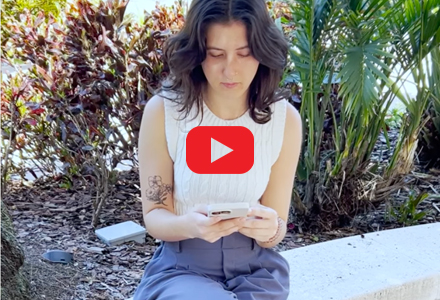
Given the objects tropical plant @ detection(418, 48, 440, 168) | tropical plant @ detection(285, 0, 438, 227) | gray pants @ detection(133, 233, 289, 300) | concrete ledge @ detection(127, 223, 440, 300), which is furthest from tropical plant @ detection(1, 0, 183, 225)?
tropical plant @ detection(418, 48, 440, 168)

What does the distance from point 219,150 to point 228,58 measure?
0.31m

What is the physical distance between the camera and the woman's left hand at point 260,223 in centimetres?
152

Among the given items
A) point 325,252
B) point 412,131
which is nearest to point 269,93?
point 325,252

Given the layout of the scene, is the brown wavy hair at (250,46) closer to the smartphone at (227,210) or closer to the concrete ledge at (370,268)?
the smartphone at (227,210)

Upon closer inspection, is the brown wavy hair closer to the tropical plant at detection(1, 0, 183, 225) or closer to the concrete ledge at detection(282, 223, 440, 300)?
the concrete ledge at detection(282, 223, 440, 300)

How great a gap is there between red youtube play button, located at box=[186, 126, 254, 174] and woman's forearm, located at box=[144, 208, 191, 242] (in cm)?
18

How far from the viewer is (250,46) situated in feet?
5.25

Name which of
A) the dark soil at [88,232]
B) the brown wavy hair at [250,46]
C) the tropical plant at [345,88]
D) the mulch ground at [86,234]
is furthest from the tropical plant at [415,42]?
the brown wavy hair at [250,46]

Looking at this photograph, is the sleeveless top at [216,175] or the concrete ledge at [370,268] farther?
the concrete ledge at [370,268]

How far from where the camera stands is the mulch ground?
94.3 inches

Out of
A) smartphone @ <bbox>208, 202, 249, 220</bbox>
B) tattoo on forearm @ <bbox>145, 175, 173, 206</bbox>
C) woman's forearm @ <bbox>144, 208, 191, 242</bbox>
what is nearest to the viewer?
smartphone @ <bbox>208, 202, 249, 220</bbox>

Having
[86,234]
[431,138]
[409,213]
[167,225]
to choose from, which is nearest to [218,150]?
[167,225]

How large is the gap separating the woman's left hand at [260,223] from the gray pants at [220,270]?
12cm

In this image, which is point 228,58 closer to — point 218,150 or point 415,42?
point 218,150
